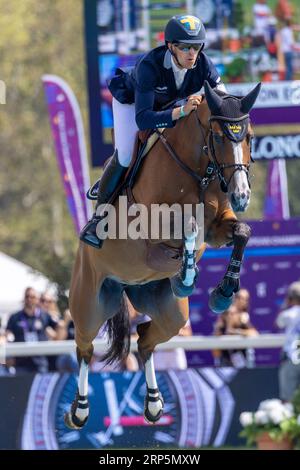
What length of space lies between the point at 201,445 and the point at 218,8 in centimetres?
535

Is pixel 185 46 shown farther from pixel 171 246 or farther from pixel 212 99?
pixel 171 246

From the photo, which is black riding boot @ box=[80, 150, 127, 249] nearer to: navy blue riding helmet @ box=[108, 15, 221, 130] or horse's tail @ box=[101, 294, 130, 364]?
navy blue riding helmet @ box=[108, 15, 221, 130]

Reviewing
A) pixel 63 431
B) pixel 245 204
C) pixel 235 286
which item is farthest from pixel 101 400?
pixel 245 204

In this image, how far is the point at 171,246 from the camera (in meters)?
7.64

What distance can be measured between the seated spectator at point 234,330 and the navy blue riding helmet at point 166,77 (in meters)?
5.13

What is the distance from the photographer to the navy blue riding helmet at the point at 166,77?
7.33 metres

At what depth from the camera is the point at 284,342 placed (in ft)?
38.4

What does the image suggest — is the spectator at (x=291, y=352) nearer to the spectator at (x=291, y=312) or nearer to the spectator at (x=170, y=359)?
the spectator at (x=291, y=312)

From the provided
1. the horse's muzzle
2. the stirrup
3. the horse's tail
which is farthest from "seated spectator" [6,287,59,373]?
the horse's muzzle

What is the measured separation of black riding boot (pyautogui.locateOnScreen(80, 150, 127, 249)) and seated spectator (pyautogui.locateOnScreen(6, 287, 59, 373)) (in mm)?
4680

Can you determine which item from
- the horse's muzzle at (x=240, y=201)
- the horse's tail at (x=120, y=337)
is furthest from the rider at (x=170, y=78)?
the horse's tail at (x=120, y=337)

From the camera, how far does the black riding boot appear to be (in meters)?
8.05

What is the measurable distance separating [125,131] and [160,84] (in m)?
0.58
